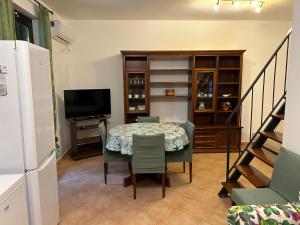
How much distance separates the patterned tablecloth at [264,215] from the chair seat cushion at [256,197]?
19.8 inches

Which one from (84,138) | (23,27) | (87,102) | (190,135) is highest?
(23,27)

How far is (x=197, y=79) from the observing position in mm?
4895

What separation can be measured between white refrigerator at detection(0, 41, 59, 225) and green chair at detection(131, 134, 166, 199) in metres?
1.15

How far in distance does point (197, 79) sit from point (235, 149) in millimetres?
1719

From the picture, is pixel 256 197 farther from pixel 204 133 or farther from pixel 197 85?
pixel 197 85

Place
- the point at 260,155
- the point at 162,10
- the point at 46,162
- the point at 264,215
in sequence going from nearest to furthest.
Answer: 1. the point at 264,215
2. the point at 46,162
3. the point at 260,155
4. the point at 162,10

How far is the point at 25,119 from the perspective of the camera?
1770mm

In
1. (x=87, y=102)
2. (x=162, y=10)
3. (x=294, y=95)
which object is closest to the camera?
(x=294, y=95)

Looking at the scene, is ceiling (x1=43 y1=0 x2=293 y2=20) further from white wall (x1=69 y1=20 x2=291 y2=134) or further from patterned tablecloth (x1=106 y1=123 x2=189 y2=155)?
patterned tablecloth (x1=106 y1=123 x2=189 y2=155)

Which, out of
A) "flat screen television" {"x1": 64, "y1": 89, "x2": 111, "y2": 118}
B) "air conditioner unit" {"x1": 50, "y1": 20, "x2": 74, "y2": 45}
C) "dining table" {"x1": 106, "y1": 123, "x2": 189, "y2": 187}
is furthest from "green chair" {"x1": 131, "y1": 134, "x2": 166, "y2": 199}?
"air conditioner unit" {"x1": 50, "y1": 20, "x2": 74, "y2": 45}

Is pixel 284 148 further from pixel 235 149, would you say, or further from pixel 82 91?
pixel 82 91

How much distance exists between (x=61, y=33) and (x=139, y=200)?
3220mm

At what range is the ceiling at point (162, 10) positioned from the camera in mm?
3873

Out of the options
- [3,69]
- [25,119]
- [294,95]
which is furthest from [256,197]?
[3,69]
